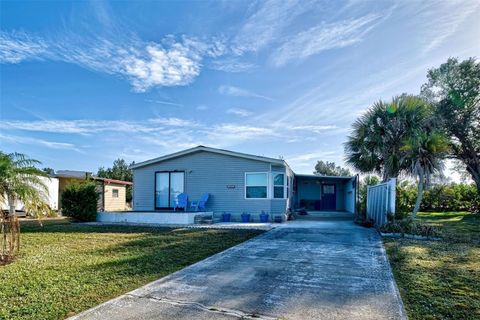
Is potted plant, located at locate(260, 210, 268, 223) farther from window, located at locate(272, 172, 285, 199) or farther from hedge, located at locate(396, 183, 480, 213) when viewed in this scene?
hedge, located at locate(396, 183, 480, 213)

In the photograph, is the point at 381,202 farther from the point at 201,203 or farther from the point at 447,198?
the point at 447,198

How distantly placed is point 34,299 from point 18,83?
44.1 feet

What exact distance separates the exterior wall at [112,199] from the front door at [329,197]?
49.7ft

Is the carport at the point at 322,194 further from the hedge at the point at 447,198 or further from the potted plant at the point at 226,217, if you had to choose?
the potted plant at the point at 226,217

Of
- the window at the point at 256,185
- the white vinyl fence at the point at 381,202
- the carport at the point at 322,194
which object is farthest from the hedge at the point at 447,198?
the window at the point at 256,185

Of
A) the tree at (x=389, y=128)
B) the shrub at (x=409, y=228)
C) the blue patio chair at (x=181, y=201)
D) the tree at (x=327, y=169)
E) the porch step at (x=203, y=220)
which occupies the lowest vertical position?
the porch step at (x=203, y=220)

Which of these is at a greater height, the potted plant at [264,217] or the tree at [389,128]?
the tree at [389,128]

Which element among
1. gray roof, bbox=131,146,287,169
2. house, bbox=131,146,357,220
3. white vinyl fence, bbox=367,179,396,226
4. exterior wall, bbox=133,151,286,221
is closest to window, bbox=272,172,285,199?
house, bbox=131,146,357,220

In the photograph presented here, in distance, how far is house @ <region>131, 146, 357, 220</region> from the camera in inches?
594

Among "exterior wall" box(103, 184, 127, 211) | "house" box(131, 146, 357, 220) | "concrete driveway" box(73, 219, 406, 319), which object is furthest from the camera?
"exterior wall" box(103, 184, 127, 211)

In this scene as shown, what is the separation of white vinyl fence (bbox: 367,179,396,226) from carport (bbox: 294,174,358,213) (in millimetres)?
8346

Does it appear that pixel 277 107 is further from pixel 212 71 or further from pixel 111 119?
pixel 111 119

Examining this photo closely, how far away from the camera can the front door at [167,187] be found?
1655cm

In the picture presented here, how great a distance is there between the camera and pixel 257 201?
1512 centimetres
